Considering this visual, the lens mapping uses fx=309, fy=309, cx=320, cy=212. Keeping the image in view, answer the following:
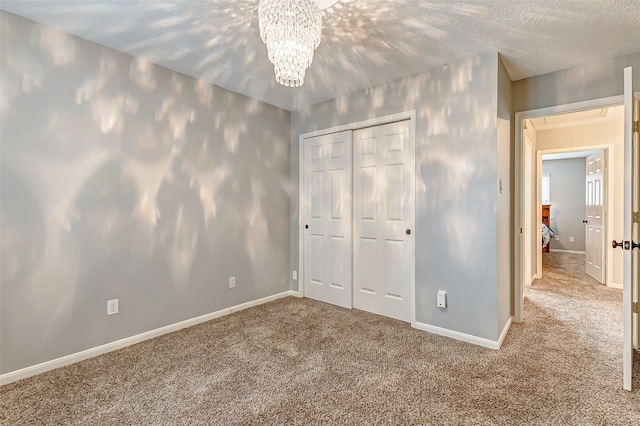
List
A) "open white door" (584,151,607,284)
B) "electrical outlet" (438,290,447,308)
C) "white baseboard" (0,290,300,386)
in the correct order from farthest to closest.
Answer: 1. "open white door" (584,151,607,284)
2. "electrical outlet" (438,290,447,308)
3. "white baseboard" (0,290,300,386)

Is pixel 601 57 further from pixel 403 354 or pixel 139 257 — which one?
pixel 139 257

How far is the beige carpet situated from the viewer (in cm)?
170

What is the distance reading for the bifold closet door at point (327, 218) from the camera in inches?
139

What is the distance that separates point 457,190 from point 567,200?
7.05 meters

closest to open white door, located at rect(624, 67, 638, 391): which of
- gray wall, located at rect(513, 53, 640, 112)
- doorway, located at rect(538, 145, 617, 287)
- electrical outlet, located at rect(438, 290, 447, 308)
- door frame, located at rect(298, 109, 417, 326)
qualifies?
gray wall, located at rect(513, 53, 640, 112)

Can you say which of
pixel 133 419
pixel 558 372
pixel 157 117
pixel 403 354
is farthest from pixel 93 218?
pixel 558 372

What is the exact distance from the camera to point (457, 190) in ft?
8.82

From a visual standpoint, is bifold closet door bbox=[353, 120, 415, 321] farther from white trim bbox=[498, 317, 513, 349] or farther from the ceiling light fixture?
the ceiling light fixture

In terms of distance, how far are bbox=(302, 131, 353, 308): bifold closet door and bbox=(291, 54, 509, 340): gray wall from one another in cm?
83

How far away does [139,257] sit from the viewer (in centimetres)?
263

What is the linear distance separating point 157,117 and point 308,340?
2.35m

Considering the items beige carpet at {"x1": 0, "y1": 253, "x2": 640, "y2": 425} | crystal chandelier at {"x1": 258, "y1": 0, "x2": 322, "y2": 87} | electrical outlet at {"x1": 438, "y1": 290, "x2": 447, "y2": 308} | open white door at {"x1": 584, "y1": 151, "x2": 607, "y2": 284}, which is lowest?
beige carpet at {"x1": 0, "y1": 253, "x2": 640, "y2": 425}

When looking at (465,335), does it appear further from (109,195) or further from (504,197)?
(109,195)

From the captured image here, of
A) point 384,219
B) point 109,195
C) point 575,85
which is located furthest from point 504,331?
point 109,195
